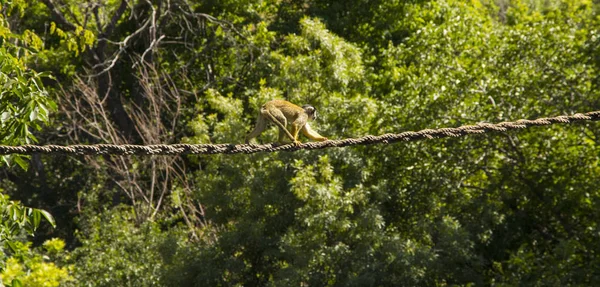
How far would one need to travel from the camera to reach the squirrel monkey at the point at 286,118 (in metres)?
7.59

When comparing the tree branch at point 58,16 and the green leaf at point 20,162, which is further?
the tree branch at point 58,16

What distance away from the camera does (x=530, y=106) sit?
1492 centimetres

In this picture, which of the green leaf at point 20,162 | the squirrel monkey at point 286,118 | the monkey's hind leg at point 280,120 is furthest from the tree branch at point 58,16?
the green leaf at point 20,162

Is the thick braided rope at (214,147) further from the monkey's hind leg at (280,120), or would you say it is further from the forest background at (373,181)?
the forest background at (373,181)

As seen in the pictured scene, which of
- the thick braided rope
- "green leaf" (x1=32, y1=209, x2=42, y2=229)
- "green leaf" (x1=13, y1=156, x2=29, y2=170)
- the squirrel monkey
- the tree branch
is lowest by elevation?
the tree branch

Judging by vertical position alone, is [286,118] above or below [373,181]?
above

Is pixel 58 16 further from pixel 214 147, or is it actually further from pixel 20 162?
pixel 214 147

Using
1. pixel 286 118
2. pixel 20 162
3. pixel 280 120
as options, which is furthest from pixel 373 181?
pixel 20 162

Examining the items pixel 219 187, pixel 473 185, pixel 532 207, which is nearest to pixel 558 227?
pixel 532 207

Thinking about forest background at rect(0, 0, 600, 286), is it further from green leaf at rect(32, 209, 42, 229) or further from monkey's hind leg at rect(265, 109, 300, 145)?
monkey's hind leg at rect(265, 109, 300, 145)

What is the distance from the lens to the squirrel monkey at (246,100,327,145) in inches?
299

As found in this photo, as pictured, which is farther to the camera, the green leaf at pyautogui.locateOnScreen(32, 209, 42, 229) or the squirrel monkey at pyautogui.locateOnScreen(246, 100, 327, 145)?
the squirrel monkey at pyautogui.locateOnScreen(246, 100, 327, 145)

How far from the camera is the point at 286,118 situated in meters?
7.77

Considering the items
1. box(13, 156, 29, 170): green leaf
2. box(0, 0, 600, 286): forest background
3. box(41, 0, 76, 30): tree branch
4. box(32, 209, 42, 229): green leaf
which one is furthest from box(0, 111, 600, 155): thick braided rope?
box(41, 0, 76, 30): tree branch
